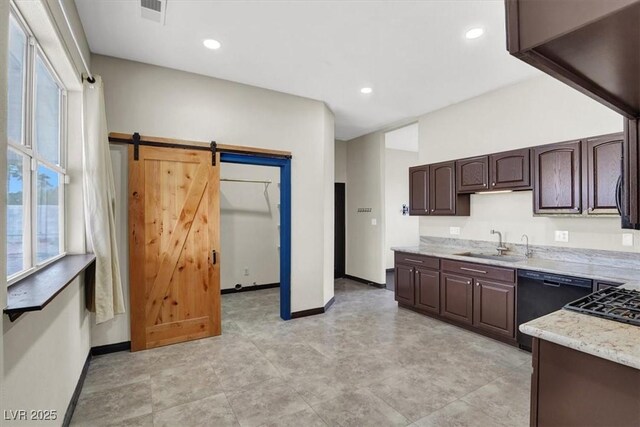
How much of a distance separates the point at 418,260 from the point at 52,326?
3.87m

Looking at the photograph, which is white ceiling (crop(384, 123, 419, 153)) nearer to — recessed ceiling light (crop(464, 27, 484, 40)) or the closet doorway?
recessed ceiling light (crop(464, 27, 484, 40))

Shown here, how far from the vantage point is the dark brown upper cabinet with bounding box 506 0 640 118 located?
734 millimetres

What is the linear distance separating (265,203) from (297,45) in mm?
3393

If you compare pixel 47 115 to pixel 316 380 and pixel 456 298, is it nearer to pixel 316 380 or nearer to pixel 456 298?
pixel 316 380

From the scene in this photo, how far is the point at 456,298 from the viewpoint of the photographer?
12.9 ft

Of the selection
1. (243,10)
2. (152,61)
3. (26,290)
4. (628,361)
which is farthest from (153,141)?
(628,361)

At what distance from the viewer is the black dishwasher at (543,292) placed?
287 centimetres

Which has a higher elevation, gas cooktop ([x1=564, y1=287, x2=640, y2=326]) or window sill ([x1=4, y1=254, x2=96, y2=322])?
window sill ([x1=4, y1=254, x2=96, y2=322])

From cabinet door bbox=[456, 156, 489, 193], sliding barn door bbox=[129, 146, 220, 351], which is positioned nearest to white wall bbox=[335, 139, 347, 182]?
cabinet door bbox=[456, 156, 489, 193]

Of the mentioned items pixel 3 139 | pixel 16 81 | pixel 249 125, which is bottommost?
pixel 3 139

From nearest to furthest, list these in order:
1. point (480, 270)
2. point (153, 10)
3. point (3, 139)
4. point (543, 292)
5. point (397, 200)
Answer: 1. point (3, 139)
2. point (153, 10)
3. point (543, 292)
4. point (480, 270)
5. point (397, 200)

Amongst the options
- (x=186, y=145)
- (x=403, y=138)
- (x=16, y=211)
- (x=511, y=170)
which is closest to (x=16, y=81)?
(x=16, y=211)

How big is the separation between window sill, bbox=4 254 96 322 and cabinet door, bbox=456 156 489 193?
409 centimetres

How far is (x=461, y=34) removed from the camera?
2.85 m
